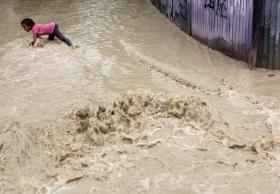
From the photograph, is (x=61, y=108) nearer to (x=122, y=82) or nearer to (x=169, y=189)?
(x=122, y=82)

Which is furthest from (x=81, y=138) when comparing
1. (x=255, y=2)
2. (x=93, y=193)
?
(x=255, y=2)

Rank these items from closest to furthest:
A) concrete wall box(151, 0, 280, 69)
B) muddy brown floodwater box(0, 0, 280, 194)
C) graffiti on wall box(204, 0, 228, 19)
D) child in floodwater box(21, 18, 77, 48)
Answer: muddy brown floodwater box(0, 0, 280, 194) < concrete wall box(151, 0, 280, 69) < graffiti on wall box(204, 0, 228, 19) < child in floodwater box(21, 18, 77, 48)

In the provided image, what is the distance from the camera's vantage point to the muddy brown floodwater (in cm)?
585

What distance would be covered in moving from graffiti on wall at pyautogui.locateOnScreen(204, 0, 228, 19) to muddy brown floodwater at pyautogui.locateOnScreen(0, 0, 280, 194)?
826 mm

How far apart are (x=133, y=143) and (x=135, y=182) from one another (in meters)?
0.79

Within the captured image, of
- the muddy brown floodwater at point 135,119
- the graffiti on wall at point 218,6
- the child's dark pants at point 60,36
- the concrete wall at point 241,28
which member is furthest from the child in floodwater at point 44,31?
the graffiti on wall at point 218,6

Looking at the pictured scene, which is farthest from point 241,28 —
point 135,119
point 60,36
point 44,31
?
point 44,31

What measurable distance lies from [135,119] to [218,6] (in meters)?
3.70

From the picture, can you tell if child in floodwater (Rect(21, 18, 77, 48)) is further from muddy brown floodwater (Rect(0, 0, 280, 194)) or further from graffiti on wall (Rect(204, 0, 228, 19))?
graffiti on wall (Rect(204, 0, 228, 19))

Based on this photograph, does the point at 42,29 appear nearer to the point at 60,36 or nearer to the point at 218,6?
the point at 60,36

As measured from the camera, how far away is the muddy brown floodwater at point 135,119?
5.85 m

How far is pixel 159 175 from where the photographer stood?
5.88 meters

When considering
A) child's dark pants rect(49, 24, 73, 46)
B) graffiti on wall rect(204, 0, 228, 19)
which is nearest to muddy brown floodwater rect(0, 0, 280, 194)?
child's dark pants rect(49, 24, 73, 46)

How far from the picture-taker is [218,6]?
31.2 ft
